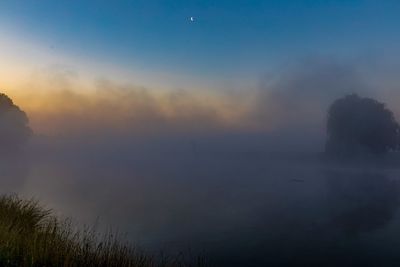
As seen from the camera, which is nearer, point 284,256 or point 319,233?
→ point 284,256

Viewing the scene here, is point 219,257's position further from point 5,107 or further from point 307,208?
point 5,107

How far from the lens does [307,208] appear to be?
7219 centimetres

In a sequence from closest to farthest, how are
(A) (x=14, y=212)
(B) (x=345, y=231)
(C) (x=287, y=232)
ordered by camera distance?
(A) (x=14, y=212), (C) (x=287, y=232), (B) (x=345, y=231)

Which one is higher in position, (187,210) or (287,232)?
(187,210)

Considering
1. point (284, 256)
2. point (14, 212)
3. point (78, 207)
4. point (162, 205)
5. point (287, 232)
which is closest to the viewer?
point (14, 212)

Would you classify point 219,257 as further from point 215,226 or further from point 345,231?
point 345,231

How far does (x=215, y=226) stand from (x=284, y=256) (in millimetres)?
15733

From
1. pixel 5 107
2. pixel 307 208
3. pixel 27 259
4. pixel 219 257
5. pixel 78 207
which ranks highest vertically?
pixel 5 107

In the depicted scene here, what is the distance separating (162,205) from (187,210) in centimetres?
782

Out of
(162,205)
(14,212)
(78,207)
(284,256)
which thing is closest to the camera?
(14,212)

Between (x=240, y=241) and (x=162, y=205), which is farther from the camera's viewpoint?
(x=162, y=205)

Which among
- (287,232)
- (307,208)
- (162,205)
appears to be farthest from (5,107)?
(287,232)

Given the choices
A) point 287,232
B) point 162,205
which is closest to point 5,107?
point 162,205

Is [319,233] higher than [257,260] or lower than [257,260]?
higher
